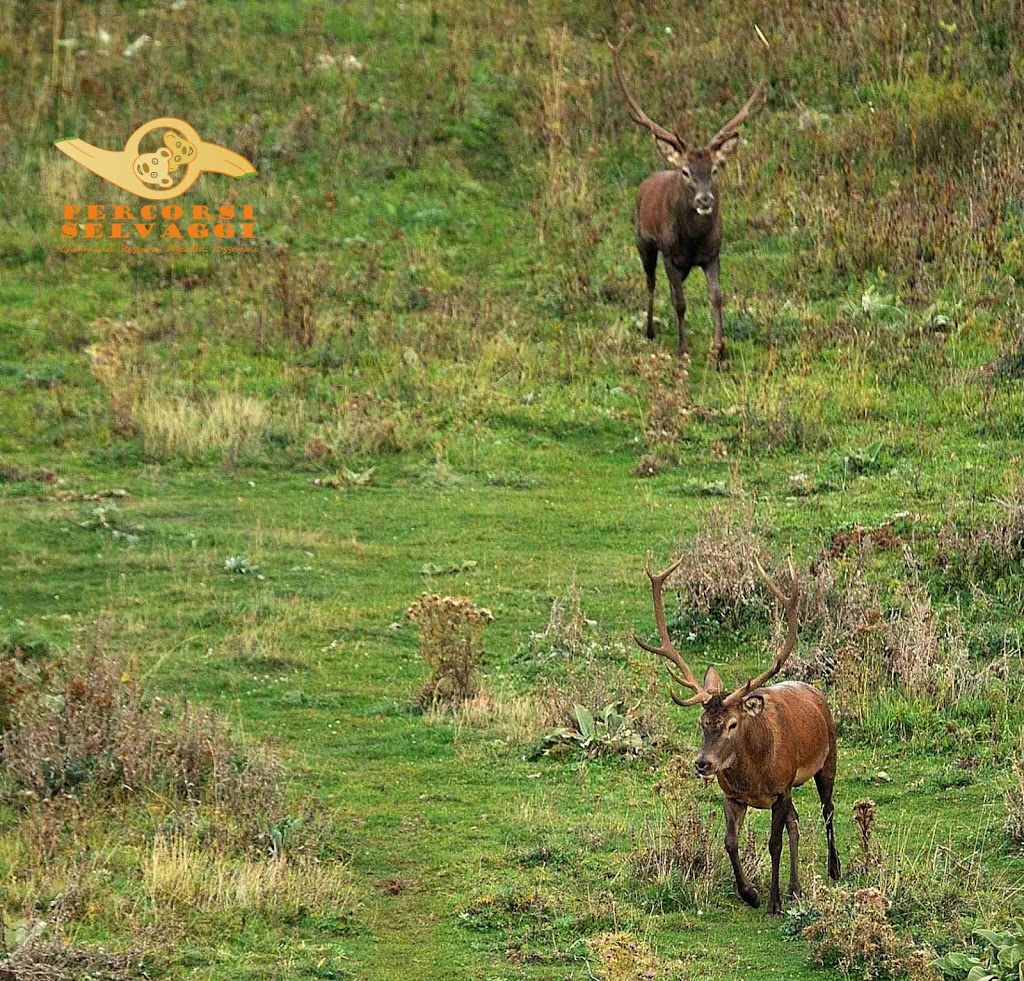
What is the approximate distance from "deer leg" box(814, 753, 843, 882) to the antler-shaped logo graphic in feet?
52.9

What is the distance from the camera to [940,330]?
18.9 meters

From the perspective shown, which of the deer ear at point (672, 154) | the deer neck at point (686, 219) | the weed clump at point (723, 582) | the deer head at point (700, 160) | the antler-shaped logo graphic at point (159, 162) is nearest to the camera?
the weed clump at point (723, 582)

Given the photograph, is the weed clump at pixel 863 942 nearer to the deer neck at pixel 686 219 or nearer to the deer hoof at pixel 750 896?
the deer hoof at pixel 750 896

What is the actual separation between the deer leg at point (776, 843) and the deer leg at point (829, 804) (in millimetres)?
353

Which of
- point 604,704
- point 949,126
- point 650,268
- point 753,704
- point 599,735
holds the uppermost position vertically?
point 949,126

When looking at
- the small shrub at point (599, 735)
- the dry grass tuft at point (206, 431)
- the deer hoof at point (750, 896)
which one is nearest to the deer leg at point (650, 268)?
the dry grass tuft at point (206, 431)

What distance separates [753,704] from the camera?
29.8 ft

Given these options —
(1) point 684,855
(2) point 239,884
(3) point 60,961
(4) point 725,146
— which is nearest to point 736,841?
(1) point 684,855

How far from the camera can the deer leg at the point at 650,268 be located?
65.3 ft

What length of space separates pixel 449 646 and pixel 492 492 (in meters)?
4.70

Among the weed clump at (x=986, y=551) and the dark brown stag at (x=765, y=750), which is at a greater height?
the weed clump at (x=986, y=551)

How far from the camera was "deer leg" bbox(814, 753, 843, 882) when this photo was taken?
9.46m

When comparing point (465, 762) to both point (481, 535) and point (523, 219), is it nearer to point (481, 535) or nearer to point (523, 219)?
point (481, 535)

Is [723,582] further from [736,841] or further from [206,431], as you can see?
[206,431]
